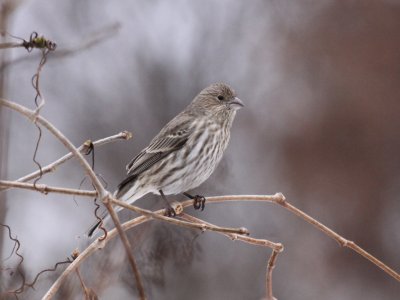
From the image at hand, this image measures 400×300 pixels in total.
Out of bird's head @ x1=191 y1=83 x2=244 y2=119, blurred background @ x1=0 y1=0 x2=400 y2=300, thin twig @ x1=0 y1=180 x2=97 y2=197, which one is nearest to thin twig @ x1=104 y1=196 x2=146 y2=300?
thin twig @ x1=0 y1=180 x2=97 y2=197

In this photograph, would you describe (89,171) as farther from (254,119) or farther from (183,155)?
(254,119)

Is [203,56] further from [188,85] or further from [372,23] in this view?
[372,23]

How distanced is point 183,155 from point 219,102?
0.51 metres

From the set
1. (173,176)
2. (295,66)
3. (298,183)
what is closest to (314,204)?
(298,183)

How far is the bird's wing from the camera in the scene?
4164 mm

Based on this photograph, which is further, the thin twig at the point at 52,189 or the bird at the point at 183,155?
the bird at the point at 183,155

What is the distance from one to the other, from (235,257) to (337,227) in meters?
1.03

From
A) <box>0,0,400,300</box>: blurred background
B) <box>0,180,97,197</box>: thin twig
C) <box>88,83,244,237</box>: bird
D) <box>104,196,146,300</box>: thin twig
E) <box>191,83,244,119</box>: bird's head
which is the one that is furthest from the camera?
<box>0,0,400,300</box>: blurred background

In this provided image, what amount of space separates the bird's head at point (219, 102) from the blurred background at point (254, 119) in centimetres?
132

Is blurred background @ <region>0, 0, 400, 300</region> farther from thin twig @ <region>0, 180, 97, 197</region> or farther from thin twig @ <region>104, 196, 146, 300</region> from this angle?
thin twig @ <region>104, 196, 146, 300</region>

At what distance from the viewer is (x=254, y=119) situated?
752 centimetres

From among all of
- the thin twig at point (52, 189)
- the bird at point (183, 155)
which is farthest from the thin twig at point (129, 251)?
the bird at point (183, 155)

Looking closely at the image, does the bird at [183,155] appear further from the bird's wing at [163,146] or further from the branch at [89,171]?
the branch at [89,171]

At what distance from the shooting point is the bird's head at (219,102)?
14.6 ft
